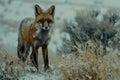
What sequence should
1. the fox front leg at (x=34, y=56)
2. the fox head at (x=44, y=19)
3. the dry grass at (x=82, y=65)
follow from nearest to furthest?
the dry grass at (x=82, y=65) < the fox head at (x=44, y=19) < the fox front leg at (x=34, y=56)

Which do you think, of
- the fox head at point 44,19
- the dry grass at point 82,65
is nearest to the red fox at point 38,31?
the fox head at point 44,19

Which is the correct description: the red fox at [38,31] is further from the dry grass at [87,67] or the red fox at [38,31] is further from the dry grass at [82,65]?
the dry grass at [87,67]

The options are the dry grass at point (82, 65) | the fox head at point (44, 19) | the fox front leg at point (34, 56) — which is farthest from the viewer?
the fox front leg at point (34, 56)

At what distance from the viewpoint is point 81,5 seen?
2003 cm

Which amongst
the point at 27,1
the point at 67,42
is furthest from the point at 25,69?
the point at 27,1

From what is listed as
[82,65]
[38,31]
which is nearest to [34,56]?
[38,31]

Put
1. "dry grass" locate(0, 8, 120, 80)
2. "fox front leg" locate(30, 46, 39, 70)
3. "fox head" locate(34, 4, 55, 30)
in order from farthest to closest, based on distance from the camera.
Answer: "fox front leg" locate(30, 46, 39, 70), "fox head" locate(34, 4, 55, 30), "dry grass" locate(0, 8, 120, 80)

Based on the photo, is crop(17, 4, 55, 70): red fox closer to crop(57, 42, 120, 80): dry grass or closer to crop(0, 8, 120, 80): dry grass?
crop(0, 8, 120, 80): dry grass

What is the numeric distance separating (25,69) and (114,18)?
5.66m

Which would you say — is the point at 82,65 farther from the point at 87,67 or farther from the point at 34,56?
the point at 34,56

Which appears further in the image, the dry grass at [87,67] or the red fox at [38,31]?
the red fox at [38,31]

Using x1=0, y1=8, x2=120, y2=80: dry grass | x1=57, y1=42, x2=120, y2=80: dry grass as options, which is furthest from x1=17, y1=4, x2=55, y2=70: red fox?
x1=57, y1=42, x2=120, y2=80: dry grass

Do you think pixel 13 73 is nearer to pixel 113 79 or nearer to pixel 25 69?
pixel 25 69

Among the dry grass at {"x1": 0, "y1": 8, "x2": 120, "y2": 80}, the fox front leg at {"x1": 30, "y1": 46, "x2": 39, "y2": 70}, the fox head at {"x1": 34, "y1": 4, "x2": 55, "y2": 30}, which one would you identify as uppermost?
the fox head at {"x1": 34, "y1": 4, "x2": 55, "y2": 30}
